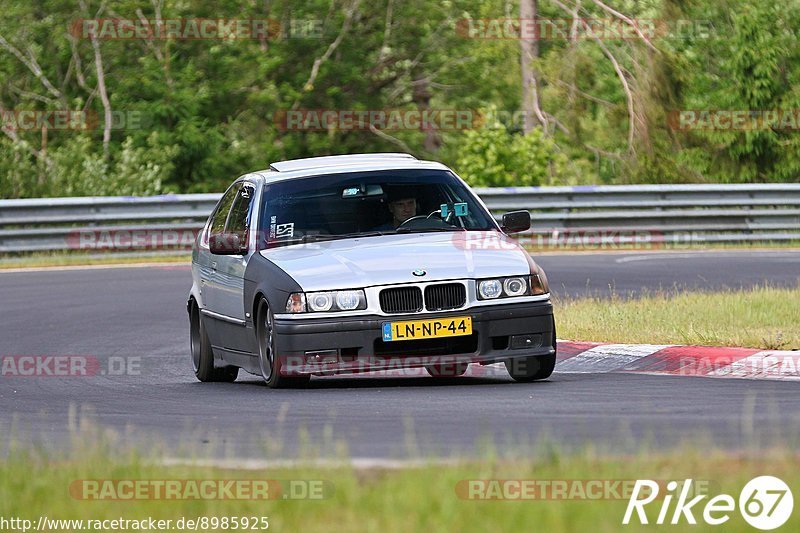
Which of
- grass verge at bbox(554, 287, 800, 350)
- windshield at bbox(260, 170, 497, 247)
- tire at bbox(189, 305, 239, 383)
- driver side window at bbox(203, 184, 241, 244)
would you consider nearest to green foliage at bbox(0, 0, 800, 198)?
grass verge at bbox(554, 287, 800, 350)

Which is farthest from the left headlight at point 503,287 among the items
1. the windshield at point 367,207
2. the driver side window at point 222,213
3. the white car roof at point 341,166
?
the driver side window at point 222,213

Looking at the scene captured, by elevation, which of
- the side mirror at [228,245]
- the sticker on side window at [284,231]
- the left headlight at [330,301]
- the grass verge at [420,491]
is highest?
the grass verge at [420,491]

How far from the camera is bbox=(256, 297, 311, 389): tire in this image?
10.5m

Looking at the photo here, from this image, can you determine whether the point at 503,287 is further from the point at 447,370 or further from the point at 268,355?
the point at 268,355

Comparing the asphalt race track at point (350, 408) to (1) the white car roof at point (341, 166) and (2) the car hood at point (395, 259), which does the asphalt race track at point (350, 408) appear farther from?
(1) the white car roof at point (341, 166)

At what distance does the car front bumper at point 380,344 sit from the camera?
10.1 meters

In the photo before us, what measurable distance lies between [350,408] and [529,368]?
2.12m

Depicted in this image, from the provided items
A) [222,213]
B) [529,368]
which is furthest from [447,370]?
[222,213]

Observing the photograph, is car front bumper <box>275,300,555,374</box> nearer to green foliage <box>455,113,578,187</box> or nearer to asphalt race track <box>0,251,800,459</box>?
asphalt race track <box>0,251,800,459</box>

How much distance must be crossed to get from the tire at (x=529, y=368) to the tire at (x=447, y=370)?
1.07 ft

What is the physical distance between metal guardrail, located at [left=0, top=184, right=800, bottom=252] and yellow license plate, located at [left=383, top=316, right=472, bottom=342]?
52.7 ft

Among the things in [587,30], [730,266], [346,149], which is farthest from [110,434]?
[346,149]

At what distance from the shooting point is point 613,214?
27.4 metres

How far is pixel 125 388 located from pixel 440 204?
2.59 meters
